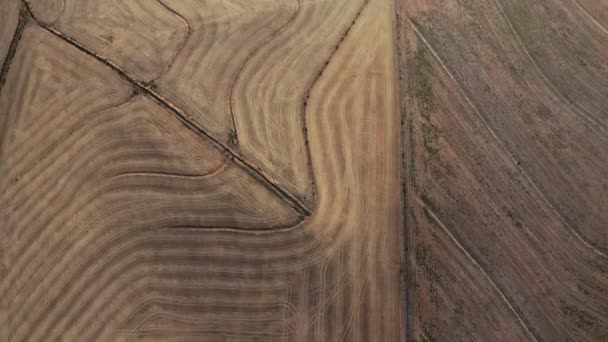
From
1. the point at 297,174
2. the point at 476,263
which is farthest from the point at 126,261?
the point at 476,263

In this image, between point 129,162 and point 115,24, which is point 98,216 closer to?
point 129,162

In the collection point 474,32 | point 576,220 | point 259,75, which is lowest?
point 576,220

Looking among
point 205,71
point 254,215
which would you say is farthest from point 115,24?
point 254,215

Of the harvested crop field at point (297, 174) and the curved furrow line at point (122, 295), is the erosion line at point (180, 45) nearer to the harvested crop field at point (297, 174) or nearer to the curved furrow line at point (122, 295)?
the harvested crop field at point (297, 174)

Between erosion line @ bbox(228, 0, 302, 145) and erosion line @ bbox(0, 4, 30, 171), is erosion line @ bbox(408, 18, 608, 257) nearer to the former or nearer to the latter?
erosion line @ bbox(228, 0, 302, 145)

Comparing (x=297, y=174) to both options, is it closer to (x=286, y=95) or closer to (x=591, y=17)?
(x=286, y=95)
